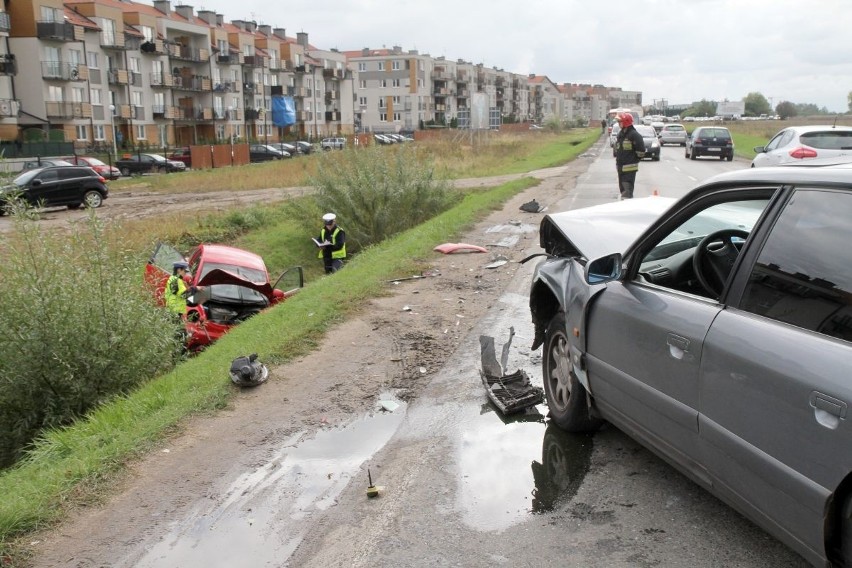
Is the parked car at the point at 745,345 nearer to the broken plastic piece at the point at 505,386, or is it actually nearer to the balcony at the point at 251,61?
the broken plastic piece at the point at 505,386

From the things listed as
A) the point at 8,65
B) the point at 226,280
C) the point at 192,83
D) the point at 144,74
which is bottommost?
the point at 226,280

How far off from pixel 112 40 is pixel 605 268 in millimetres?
69887

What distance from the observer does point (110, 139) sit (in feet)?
212

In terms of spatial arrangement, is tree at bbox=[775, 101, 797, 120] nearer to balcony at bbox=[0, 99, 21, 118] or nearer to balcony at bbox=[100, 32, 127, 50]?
balcony at bbox=[100, 32, 127, 50]

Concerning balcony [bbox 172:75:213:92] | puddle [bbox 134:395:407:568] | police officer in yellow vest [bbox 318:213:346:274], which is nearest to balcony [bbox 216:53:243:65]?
balcony [bbox 172:75:213:92]

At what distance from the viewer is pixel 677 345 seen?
11.9 ft

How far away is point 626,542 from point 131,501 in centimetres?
283

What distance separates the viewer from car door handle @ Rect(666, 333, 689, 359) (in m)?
3.56

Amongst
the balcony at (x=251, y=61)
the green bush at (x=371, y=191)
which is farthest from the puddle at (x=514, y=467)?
the balcony at (x=251, y=61)

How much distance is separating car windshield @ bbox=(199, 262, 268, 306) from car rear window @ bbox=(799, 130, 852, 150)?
12.2 metres

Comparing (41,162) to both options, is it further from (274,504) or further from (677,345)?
(677,345)

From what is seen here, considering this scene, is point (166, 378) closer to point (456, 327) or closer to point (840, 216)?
point (456, 327)

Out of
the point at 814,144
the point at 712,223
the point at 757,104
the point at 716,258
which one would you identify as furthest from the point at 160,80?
the point at 757,104

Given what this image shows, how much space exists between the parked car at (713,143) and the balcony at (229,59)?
60.5 meters
